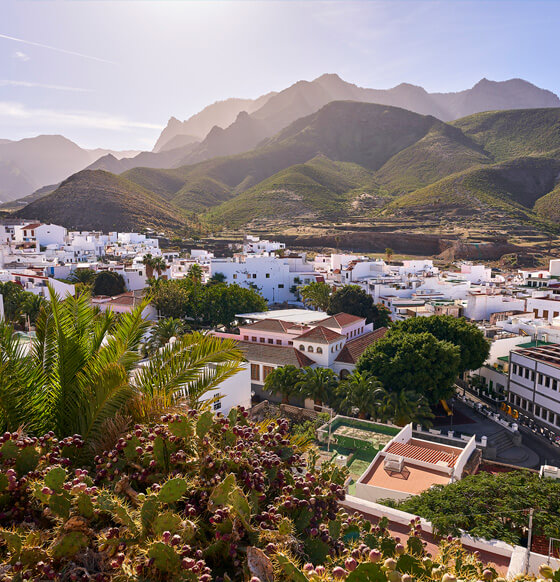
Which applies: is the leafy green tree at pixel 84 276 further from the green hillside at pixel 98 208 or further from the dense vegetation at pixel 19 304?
the green hillside at pixel 98 208

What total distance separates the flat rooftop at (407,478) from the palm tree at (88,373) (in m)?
11.0

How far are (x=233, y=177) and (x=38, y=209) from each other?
335 feet

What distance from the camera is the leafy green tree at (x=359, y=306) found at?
148 ft

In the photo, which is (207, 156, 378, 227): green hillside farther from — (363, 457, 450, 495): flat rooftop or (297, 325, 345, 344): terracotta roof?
(363, 457, 450, 495): flat rooftop

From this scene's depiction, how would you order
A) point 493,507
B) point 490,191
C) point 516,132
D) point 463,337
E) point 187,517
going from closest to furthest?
point 187,517 < point 493,507 < point 463,337 < point 490,191 < point 516,132

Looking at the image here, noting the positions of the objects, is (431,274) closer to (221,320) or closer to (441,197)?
(221,320)

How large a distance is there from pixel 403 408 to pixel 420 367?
312cm

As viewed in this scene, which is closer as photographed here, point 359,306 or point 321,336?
point 321,336

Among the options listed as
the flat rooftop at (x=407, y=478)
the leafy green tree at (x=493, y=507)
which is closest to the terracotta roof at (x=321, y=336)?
the flat rooftop at (x=407, y=478)

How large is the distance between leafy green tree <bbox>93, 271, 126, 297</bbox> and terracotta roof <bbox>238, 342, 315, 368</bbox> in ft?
81.2

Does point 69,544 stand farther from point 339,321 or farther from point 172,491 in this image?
point 339,321

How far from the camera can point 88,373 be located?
5.48 metres

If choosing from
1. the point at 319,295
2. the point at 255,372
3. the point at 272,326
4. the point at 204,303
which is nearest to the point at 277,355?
the point at 255,372

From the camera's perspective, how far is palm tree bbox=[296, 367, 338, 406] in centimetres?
2619
